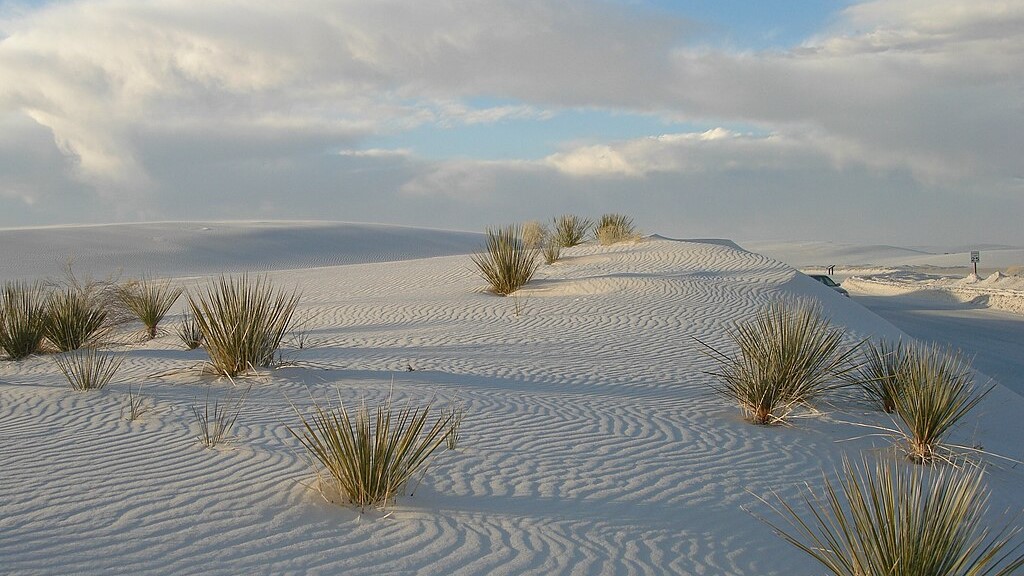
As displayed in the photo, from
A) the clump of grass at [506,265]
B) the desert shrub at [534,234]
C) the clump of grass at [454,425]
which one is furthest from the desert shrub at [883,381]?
the desert shrub at [534,234]

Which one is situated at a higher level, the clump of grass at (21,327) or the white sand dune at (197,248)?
the white sand dune at (197,248)

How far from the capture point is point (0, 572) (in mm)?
4105

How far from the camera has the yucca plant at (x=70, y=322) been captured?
11.4m

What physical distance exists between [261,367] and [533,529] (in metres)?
4.96

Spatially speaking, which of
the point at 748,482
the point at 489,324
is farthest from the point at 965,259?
the point at 748,482

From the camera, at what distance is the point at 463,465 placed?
20.2 ft

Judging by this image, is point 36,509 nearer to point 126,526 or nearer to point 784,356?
point 126,526

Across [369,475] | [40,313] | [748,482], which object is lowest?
[748,482]

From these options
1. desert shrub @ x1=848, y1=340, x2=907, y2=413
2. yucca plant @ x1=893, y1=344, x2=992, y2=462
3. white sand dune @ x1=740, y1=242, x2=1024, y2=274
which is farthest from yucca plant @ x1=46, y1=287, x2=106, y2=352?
white sand dune @ x1=740, y1=242, x2=1024, y2=274

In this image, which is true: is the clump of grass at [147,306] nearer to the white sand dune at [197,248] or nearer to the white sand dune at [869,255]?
the white sand dune at [197,248]

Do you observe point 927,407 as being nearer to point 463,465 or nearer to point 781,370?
point 781,370

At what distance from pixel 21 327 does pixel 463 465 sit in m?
7.45

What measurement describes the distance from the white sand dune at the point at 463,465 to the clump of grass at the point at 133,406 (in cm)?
8

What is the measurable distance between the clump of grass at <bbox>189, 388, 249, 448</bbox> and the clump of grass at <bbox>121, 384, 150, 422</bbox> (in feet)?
1.28
